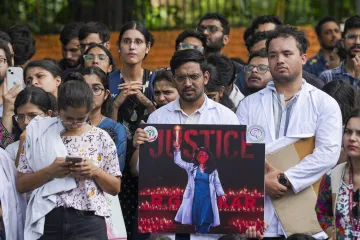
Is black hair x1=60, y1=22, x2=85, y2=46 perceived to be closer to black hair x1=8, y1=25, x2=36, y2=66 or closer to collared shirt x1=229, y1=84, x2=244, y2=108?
black hair x1=8, y1=25, x2=36, y2=66

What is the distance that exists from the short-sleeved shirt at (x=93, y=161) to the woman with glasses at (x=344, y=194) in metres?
1.59

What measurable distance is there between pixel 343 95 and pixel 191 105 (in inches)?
65.6

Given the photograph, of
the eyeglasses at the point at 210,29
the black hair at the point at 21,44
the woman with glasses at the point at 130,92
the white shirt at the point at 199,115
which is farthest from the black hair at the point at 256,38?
the white shirt at the point at 199,115

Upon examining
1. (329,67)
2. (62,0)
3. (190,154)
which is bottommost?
(190,154)

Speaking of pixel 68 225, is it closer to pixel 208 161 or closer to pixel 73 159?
pixel 73 159

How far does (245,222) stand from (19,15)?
8.42 meters

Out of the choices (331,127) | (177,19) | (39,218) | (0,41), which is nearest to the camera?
(39,218)

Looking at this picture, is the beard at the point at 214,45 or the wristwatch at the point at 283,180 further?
the beard at the point at 214,45

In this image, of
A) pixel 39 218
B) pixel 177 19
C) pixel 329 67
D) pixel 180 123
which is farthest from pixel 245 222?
pixel 177 19

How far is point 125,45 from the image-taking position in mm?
10875

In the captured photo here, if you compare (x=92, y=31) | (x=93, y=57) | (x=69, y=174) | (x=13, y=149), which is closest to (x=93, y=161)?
(x=69, y=174)

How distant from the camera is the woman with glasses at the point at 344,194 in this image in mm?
8281

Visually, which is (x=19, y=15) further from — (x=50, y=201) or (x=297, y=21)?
(x=50, y=201)

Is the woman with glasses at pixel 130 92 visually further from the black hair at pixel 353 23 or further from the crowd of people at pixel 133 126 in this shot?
the black hair at pixel 353 23
